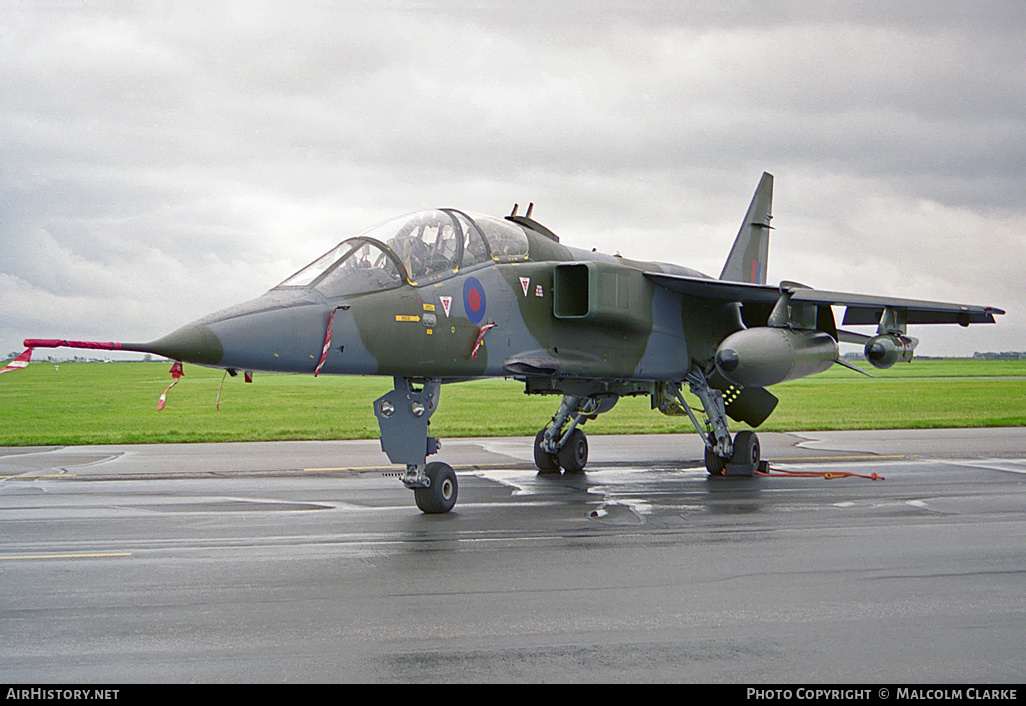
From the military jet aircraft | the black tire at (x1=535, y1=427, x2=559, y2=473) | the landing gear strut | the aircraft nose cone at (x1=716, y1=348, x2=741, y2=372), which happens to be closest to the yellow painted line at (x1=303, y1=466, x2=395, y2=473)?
the black tire at (x1=535, y1=427, x2=559, y2=473)

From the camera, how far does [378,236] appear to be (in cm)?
980

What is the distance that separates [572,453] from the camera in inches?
A: 584

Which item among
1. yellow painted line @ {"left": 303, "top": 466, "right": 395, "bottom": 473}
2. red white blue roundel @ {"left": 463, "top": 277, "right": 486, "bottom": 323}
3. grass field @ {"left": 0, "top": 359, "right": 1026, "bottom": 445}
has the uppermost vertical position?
red white blue roundel @ {"left": 463, "top": 277, "right": 486, "bottom": 323}

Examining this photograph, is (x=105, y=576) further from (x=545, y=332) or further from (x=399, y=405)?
(x=545, y=332)

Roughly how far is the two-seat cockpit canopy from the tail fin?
→ 784cm

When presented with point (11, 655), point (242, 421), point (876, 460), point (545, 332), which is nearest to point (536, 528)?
point (545, 332)

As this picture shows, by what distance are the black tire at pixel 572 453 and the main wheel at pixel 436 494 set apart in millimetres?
4870

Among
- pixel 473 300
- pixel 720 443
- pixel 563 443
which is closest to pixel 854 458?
pixel 720 443

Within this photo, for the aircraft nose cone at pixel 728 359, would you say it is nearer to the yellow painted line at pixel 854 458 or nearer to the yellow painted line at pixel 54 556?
the yellow painted line at pixel 854 458

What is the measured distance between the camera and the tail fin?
57.9 ft

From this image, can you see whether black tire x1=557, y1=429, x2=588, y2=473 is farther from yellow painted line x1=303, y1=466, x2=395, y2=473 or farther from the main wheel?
the main wheel

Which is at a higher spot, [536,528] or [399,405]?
[399,405]

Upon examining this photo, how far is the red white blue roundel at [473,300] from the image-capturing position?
10.3 meters

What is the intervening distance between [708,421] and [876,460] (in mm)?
4274
